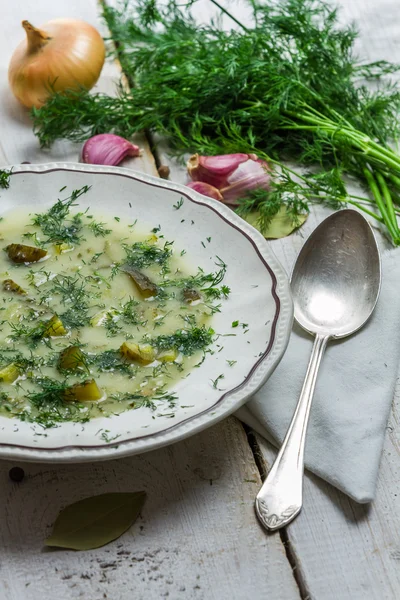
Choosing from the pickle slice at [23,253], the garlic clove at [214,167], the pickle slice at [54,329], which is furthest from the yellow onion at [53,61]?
the pickle slice at [54,329]

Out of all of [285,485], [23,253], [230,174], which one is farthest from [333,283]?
[23,253]

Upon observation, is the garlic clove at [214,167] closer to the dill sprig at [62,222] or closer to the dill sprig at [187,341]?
the dill sprig at [62,222]

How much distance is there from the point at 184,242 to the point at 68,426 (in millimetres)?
969

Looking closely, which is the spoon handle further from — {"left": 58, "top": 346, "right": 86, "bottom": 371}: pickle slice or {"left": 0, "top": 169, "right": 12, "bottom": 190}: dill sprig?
{"left": 0, "top": 169, "right": 12, "bottom": 190}: dill sprig

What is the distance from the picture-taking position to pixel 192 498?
7.43 ft

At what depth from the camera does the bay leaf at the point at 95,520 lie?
211cm

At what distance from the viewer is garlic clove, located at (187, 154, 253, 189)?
3.32 m

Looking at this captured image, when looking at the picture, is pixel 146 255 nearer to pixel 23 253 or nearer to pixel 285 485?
pixel 23 253

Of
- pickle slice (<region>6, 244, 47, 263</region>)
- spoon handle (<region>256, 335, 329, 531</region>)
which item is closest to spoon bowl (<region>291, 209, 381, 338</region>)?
spoon handle (<region>256, 335, 329, 531</region>)

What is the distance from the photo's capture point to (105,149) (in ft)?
11.5

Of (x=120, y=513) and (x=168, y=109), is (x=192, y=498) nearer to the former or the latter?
(x=120, y=513)

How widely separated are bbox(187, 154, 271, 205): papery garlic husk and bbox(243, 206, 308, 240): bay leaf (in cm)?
11

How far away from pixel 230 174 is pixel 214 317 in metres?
0.97

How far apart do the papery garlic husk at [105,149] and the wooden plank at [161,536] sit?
1.60 metres
